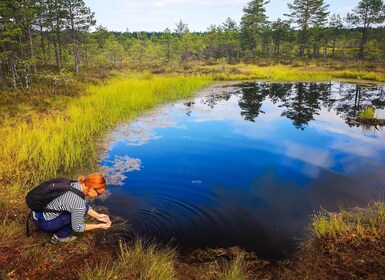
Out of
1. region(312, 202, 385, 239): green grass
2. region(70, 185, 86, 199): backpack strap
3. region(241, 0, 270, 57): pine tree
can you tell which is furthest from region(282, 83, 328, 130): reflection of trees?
region(241, 0, 270, 57): pine tree

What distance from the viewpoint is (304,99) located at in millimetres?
18578

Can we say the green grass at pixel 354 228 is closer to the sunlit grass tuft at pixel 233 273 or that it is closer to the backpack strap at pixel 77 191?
the sunlit grass tuft at pixel 233 273

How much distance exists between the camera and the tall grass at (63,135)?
22.1ft

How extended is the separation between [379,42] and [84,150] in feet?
165

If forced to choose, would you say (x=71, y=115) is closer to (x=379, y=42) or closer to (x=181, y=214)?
(x=181, y=214)

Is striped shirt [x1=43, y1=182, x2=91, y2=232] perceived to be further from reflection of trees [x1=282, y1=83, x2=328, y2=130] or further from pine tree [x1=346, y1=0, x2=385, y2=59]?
pine tree [x1=346, y1=0, x2=385, y2=59]

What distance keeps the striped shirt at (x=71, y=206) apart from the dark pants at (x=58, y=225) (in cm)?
7

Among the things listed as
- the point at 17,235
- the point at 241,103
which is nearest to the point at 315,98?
the point at 241,103

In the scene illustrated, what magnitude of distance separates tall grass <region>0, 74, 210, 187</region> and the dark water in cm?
86

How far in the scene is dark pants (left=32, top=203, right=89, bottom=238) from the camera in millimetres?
4176

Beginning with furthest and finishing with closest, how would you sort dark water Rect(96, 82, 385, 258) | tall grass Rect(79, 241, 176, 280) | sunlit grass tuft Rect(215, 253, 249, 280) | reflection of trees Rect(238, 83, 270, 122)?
reflection of trees Rect(238, 83, 270, 122)
dark water Rect(96, 82, 385, 258)
sunlit grass tuft Rect(215, 253, 249, 280)
tall grass Rect(79, 241, 176, 280)

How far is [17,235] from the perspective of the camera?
4219mm

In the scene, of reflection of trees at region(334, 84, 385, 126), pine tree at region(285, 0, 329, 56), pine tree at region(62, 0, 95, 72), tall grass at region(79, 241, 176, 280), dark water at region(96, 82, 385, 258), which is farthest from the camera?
pine tree at region(285, 0, 329, 56)

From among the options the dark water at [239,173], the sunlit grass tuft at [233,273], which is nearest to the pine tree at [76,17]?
the dark water at [239,173]
